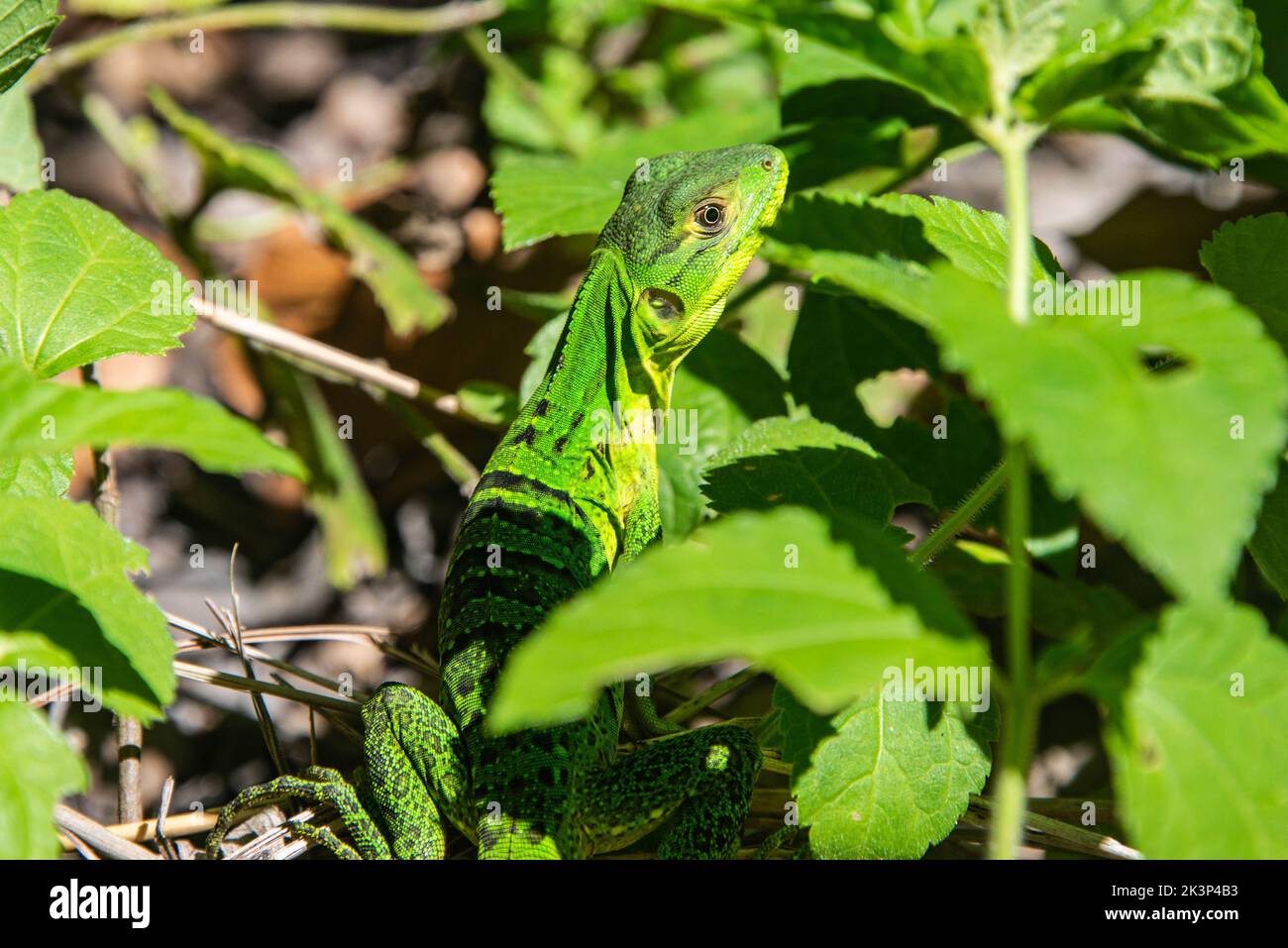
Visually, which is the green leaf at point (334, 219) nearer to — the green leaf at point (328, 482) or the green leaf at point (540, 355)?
the green leaf at point (328, 482)

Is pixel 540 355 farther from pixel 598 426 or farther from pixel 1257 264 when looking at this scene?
pixel 1257 264

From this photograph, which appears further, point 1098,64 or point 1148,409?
point 1098,64

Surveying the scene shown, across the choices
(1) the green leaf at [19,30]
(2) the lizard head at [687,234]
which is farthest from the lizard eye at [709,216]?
(1) the green leaf at [19,30]

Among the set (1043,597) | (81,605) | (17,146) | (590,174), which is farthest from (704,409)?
(17,146)

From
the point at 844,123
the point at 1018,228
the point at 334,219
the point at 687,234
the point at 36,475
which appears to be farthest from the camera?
the point at 334,219

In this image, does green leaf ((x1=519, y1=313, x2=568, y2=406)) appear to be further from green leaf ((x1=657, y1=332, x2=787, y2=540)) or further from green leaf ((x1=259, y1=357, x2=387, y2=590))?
green leaf ((x1=259, y1=357, x2=387, y2=590))

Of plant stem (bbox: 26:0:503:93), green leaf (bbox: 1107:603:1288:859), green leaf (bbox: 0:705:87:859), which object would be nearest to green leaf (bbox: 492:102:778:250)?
plant stem (bbox: 26:0:503:93)

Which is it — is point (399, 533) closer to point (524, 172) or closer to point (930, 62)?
point (524, 172)
